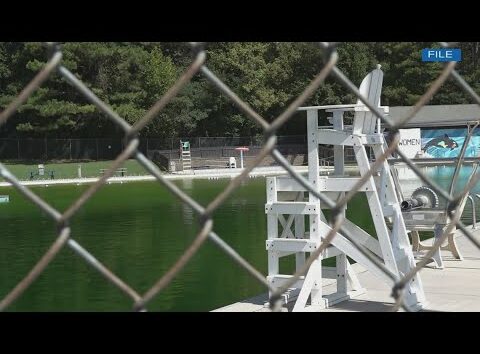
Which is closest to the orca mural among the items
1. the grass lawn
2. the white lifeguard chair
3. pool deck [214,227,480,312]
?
the grass lawn

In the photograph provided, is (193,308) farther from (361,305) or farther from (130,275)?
(130,275)

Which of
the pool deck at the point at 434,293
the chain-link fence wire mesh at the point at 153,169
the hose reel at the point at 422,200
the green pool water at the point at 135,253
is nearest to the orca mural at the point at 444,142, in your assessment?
the green pool water at the point at 135,253

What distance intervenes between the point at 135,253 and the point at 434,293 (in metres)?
5.09

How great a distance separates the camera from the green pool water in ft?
23.0

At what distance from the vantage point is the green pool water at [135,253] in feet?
23.0

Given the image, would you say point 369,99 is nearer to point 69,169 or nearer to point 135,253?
point 135,253

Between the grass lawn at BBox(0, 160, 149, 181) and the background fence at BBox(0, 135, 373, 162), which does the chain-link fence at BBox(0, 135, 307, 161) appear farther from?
the grass lawn at BBox(0, 160, 149, 181)

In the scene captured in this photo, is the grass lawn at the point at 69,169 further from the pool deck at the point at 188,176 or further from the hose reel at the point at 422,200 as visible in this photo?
the hose reel at the point at 422,200

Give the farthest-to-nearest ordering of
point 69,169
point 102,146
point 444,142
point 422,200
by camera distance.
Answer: point 102,146
point 69,169
point 444,142
point 422,200

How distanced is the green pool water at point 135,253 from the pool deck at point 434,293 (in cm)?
85

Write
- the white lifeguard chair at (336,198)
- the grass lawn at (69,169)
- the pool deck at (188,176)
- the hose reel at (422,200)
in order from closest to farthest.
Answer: the white lifeguard chair at (336,198), the hose reel at (422,200), the pool deck at (188,176), the grass lawn at (69,169)

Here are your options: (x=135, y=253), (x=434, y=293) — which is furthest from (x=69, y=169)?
(x=434, y=293)

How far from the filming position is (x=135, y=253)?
10.3m

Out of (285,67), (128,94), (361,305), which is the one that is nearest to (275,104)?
(285,67)
